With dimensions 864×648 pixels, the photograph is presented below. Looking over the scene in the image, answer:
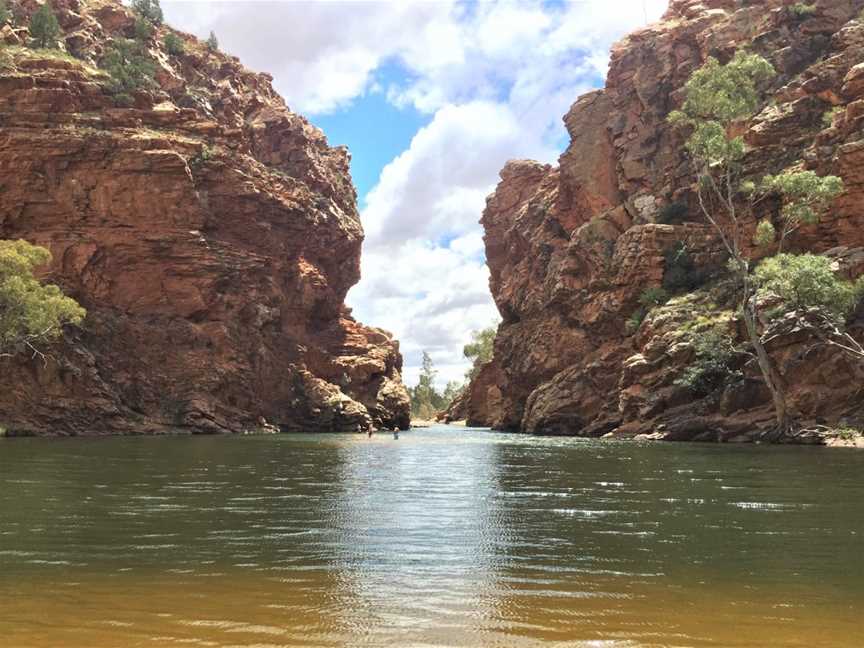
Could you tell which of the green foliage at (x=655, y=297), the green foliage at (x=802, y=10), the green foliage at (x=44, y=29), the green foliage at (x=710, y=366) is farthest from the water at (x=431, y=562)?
the green foliage at (x=44, y=29)

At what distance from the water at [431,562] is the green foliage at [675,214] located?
49529 mm

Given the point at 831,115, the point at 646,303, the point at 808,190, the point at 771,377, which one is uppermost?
the point at 831,115

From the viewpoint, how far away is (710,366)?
53000 mm

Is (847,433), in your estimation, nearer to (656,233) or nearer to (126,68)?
(656,233)

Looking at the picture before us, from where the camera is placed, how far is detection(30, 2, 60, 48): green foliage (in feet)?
285

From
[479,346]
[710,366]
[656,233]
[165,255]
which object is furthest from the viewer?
[479,346]

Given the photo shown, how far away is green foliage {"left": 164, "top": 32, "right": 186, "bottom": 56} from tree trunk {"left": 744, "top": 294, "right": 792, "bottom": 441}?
88.4 metres

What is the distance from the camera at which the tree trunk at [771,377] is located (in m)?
46.5

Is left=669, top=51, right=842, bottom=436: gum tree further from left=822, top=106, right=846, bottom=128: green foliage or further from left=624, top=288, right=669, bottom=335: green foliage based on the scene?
left=624, top=288, right=669, bottom=335: green foliage

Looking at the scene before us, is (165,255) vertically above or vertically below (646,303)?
above

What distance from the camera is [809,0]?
7212 cm

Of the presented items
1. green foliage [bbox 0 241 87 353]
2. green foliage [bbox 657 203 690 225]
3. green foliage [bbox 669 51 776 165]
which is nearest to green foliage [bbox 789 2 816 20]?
green foliage [bbox 669 51 776 165]

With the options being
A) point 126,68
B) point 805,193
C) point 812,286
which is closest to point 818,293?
point 812,286

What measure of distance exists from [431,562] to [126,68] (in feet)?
306
